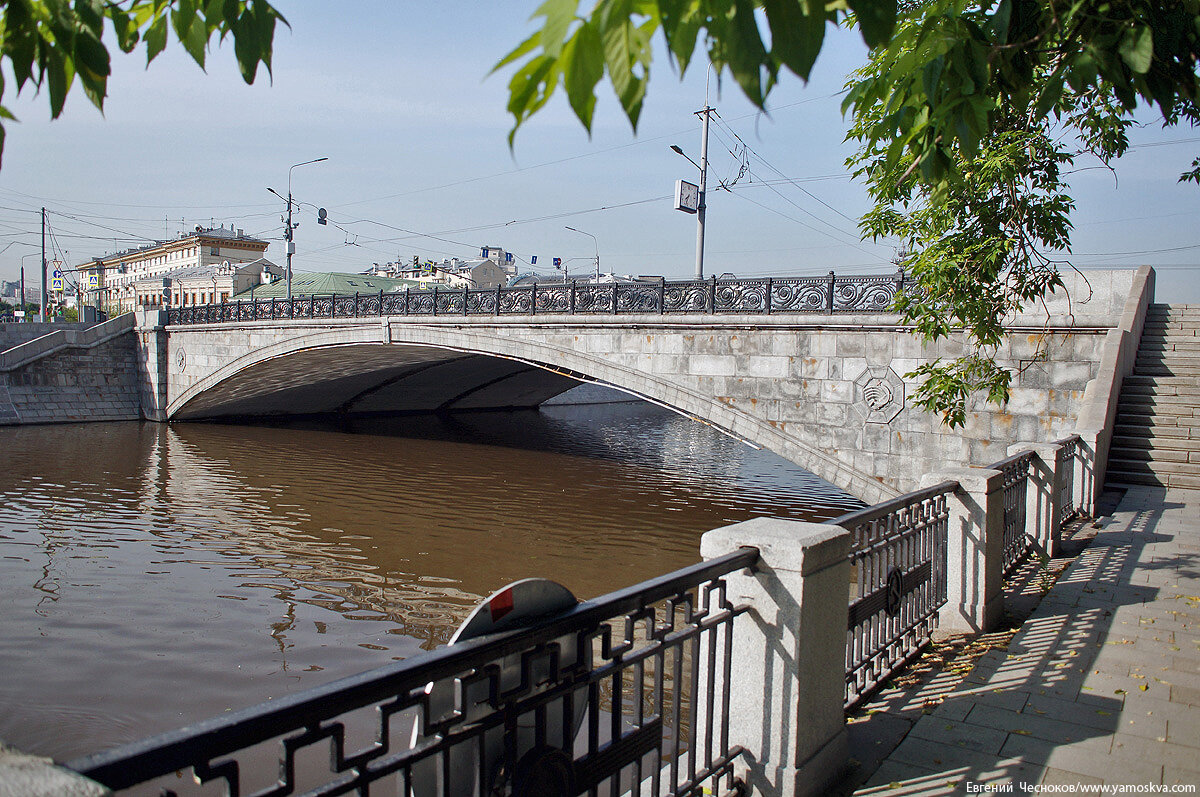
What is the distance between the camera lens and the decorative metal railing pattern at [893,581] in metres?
4.10

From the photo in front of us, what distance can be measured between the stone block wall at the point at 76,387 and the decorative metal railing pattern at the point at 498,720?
30.2 meters

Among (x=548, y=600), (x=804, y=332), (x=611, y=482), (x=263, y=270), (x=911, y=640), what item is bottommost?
(x=611, y=482)

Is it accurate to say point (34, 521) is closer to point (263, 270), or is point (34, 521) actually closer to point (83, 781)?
point (83, 781)

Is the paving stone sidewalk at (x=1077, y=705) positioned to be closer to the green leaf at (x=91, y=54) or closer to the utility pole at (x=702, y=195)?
the green leaf at (x=91, y=54)

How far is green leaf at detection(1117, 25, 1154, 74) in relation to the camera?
7.97ft

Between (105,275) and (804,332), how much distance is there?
3796 inches

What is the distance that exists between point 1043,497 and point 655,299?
8.73m

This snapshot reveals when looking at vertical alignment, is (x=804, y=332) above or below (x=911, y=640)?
above

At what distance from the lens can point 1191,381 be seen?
12914 millimetres

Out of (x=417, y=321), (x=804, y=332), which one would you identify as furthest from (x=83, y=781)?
(x=417, y=321)

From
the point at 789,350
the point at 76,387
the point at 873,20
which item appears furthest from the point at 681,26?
the point at 76,387

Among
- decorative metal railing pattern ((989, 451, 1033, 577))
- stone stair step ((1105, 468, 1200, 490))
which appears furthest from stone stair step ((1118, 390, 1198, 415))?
decorative metal railing pattern ((989, 451, 1033, 577))

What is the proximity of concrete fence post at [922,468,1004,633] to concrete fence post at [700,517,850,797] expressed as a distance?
2321 millimetres

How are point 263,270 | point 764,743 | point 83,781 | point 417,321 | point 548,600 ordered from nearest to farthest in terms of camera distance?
point 83,781, point 548,600, point 764,743, point 417,321, point 263,270
